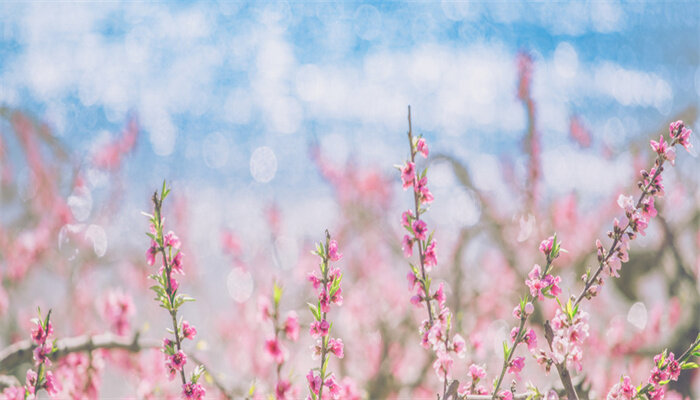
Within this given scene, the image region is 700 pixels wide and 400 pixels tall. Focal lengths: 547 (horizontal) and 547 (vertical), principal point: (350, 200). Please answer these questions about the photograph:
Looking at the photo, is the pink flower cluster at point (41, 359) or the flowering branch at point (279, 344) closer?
the pink flower cluster at point (41, 359)

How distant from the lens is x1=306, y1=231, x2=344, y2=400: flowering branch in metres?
1.08

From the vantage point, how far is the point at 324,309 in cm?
108

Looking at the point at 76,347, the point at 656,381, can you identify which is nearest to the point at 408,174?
the point at 656,381

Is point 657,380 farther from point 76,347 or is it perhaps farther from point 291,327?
point 76,347

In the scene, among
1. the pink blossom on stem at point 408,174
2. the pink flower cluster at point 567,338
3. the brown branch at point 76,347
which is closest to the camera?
the pink flower cluster at point 567,338

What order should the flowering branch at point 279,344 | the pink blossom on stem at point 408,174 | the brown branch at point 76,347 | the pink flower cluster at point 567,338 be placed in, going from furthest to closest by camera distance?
1. the brown branch at point 76,347
2. the flowering branch at point 279,344
3. the pink blossom on stem at point 408,174
4. the pink flower cluster at point 567,338

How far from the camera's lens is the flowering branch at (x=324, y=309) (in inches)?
42.4

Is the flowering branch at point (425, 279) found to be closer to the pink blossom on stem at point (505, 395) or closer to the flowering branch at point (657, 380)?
the pink blossom on stem at point (505, 395)

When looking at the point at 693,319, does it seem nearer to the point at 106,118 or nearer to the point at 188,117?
the point at 106,118

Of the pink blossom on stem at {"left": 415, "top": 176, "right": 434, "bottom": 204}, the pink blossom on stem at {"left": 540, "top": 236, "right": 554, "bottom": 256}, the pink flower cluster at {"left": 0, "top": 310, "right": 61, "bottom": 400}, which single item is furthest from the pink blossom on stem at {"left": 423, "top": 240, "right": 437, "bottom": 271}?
the pink flower cluster at {"left": 0, "top": 310, "right": 61, "bottom": 400}

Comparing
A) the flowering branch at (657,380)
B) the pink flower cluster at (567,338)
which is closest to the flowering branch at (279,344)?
the pink flower cluster at (567,338)

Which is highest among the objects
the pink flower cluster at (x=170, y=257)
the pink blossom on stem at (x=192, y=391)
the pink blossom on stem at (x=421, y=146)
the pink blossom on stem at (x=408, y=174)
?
the pink blossom on stem at (x=421, y=146)

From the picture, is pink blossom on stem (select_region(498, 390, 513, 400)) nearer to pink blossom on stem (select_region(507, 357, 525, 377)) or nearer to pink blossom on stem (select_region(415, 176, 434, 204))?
pink blossom on stem (select_region(507, 357, 525, 377))

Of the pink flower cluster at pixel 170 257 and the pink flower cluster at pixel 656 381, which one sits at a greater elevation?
the pink flower cluster at pixel 170 257
